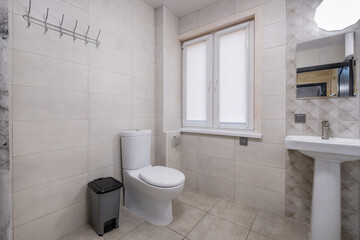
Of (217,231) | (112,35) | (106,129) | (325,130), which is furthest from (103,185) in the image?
(325,130)

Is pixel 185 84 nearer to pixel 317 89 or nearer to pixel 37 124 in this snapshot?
pixel 317 89

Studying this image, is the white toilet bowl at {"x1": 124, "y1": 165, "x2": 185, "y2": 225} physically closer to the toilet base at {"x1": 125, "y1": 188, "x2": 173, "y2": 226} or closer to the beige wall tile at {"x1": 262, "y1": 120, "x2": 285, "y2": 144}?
the toilet base at {"x1": 125, "y1": 188, "x2": 173, "y2": 226}

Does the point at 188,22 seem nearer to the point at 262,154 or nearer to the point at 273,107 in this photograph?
the point at 273,107

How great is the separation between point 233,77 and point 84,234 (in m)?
2.17

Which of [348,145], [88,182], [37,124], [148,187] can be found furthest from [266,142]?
[37,124]

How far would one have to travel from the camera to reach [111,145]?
1.70m

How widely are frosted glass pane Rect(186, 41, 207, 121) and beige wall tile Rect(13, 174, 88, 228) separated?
148 centimetres

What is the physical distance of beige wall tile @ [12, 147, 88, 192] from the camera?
1.14 metres

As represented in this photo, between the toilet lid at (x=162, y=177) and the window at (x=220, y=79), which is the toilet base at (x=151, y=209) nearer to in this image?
the toilet lid at (x=162, y=177)

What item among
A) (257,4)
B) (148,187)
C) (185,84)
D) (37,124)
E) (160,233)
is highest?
(257,4)

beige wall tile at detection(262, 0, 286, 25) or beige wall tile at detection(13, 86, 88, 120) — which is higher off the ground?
beige wall tile at detection(262, 0, 286, 25)

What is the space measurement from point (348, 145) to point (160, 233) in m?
1.58

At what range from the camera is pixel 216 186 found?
2.03m

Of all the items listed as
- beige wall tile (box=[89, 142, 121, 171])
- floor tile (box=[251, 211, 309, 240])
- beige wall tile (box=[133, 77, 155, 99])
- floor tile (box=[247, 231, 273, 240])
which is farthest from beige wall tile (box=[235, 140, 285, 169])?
beige wall tile (box=[89, 142, 121, 171])
